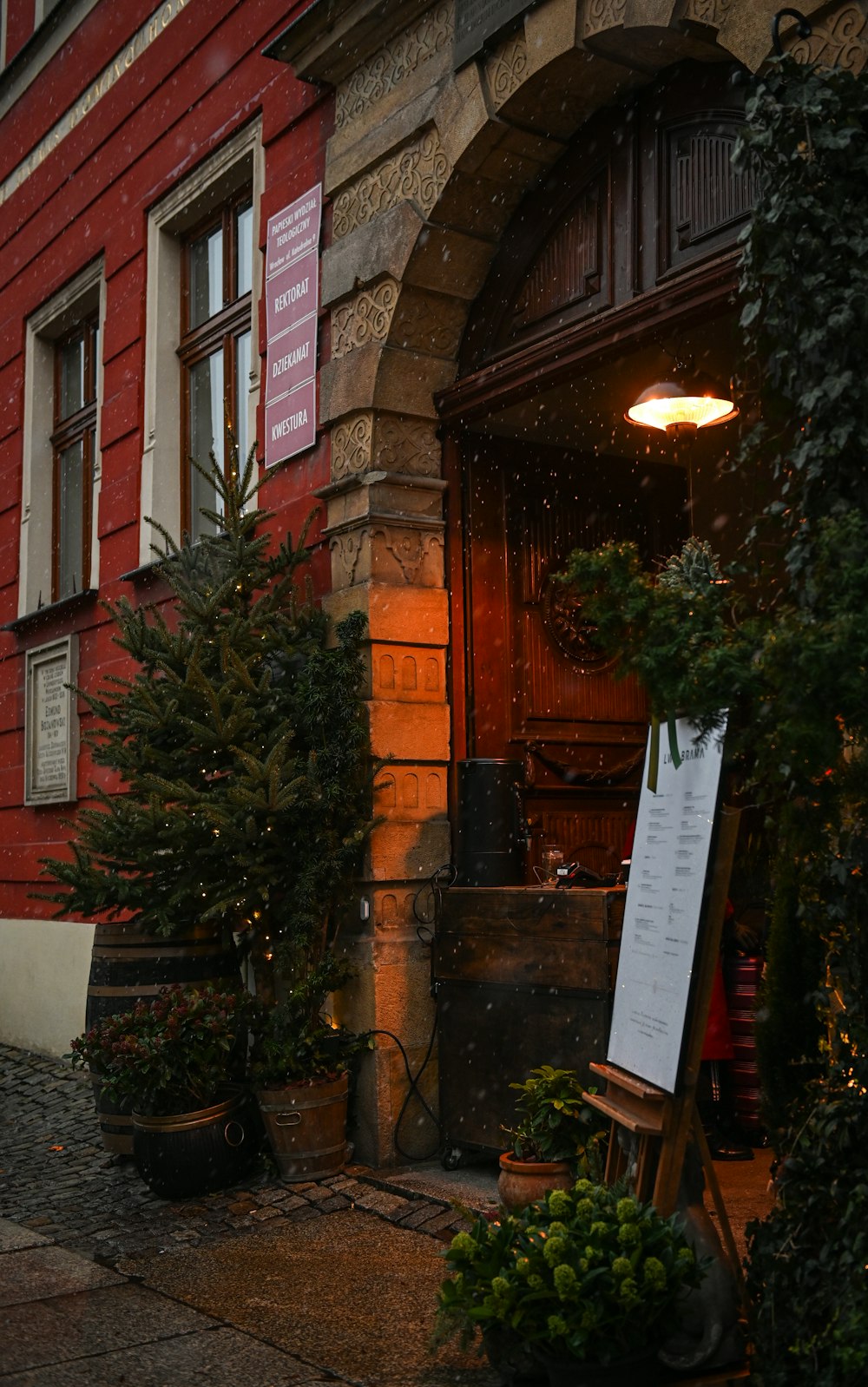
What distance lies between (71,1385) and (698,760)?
2215 mm

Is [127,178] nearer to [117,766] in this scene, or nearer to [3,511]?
[3,511]

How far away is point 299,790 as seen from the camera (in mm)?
5812

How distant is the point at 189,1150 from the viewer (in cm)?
550

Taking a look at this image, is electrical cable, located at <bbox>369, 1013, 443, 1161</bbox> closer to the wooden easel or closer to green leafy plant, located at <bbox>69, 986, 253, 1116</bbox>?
green leafy plant, located at <bbox>69, 986, 253, 1116</bbox>

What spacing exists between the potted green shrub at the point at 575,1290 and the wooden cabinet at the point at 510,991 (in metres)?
1.78

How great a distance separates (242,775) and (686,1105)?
9.41 feet

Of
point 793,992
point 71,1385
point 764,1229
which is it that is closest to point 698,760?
point 793,992

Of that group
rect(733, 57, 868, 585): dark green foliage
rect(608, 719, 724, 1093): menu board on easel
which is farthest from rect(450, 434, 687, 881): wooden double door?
rect(733, 57, 868, 585): dark green foliage

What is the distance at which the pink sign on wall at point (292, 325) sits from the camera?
22.1 ft

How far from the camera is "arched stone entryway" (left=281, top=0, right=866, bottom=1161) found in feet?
19.2

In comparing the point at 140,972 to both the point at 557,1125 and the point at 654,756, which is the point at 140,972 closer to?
the point at 557,1125

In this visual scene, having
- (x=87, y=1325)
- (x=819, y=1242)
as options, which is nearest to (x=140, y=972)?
(x=87, y=1325)

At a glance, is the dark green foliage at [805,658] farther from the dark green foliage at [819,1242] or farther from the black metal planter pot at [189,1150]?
the black metal planter pot at [189,1150]

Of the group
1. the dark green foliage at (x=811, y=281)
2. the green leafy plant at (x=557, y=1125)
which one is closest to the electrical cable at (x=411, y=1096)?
the green leafy plant at (x=557, y=1125)
